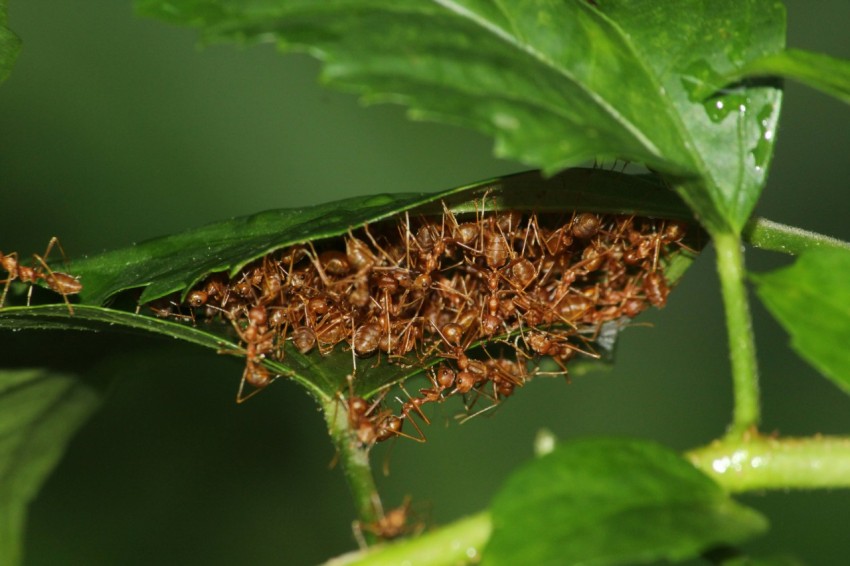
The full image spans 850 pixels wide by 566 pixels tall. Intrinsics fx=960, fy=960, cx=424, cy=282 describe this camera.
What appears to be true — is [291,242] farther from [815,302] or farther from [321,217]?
[815,302]

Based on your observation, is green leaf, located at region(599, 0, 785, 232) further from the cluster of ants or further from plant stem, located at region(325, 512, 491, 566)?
plant stem, located at region(325, 512, 491, 566)

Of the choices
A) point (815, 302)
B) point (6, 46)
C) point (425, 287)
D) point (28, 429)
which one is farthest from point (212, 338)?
point (815, 302)

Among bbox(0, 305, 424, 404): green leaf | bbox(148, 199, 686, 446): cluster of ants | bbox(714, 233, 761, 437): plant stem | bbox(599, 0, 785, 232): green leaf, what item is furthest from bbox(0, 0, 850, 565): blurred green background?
bbox(714, 233, 761, 437): plant stem

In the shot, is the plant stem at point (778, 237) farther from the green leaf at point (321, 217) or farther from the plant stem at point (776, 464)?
the plant stem at point (776, 464)

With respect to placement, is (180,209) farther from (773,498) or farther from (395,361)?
(395,361)

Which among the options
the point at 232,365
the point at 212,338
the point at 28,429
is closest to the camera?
the point at 212,338

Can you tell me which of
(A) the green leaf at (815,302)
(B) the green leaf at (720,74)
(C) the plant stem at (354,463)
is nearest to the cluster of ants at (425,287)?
(C) the plant stem at (354,463)
